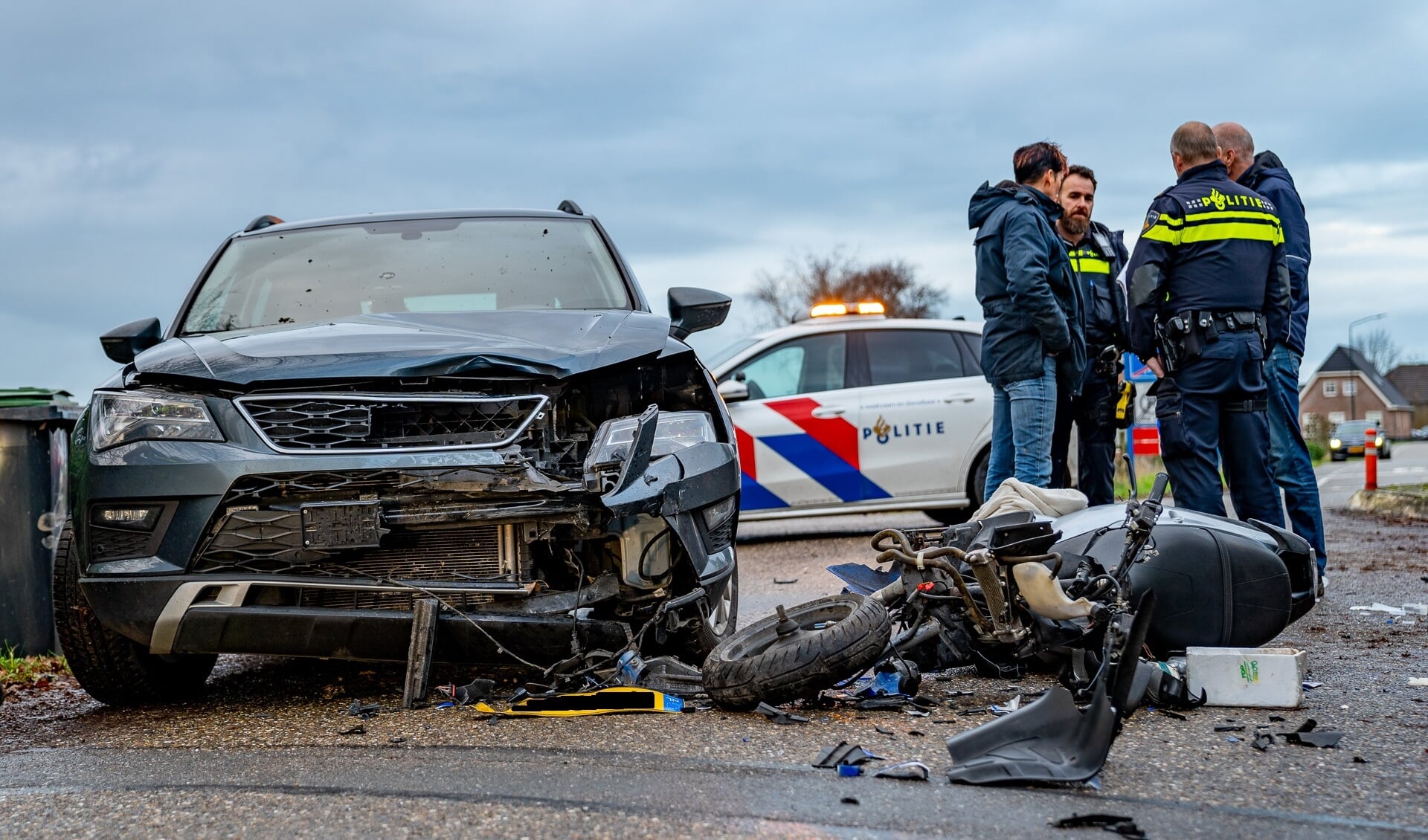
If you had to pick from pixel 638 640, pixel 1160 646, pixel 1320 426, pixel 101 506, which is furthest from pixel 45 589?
pixel 1320 426

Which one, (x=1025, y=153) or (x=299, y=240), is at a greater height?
(x=1025, y=153)

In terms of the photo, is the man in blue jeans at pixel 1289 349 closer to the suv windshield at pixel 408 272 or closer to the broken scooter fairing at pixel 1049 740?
the suv windshield at pixel 408 272

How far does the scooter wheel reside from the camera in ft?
12.2

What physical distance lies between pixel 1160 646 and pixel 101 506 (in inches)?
125

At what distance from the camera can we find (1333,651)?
4750 mm

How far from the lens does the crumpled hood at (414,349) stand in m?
3.88

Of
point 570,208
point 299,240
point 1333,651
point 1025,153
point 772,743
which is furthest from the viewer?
point 1025,153

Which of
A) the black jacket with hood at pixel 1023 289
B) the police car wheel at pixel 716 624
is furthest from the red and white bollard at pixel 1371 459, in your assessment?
the police car wheel at pixel 716 624

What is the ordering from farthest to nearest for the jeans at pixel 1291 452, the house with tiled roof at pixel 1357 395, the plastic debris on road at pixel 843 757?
1. the house with tiled roof at pixel 1357 395
2. the jeans at pixel 1291 452
3. the plastic debris on road at pixel 843 757

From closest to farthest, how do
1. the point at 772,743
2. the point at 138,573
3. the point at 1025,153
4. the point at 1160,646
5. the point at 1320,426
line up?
the point at 772,743, the point at 138,573, the point at 1160,646, the point at 1025,153, the point at 1320,426

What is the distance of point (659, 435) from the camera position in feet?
13.2

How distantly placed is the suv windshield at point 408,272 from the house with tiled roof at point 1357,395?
111850 mm

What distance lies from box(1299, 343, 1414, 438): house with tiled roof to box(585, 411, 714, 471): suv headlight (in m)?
113

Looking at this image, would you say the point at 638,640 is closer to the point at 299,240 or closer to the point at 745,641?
the point at 745,641
